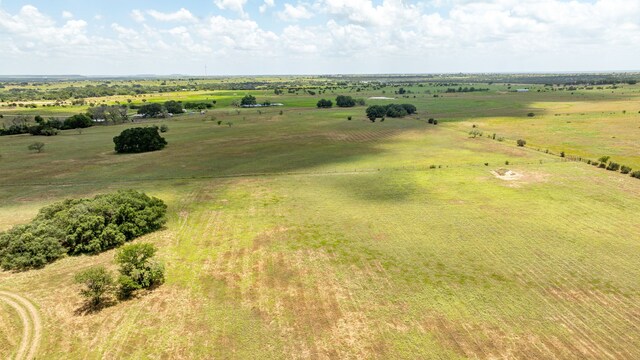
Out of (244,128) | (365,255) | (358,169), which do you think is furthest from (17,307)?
(244,128)

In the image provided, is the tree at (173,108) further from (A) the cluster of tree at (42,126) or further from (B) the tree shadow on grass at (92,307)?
(B) the tree shadow on grass at (92,307)

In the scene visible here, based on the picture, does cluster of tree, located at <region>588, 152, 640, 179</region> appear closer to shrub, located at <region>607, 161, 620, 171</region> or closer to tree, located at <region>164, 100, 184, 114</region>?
shrub, located at <region>607, 161, 620, 171</region>

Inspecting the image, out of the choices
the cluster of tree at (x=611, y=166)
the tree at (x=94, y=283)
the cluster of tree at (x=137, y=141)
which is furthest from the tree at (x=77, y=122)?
the cluster of tree at (x=611, y=166)

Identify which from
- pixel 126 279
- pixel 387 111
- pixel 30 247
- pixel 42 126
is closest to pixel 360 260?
pixel 126 279

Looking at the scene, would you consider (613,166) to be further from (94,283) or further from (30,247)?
(30,247)

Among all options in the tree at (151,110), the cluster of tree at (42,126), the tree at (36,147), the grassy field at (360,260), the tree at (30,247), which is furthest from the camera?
the tree at (151,110)

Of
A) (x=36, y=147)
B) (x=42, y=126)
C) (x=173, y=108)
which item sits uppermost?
Answer: (x=173, y=108)

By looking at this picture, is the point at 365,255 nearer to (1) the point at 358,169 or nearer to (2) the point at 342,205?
(2) the point at 342,205
